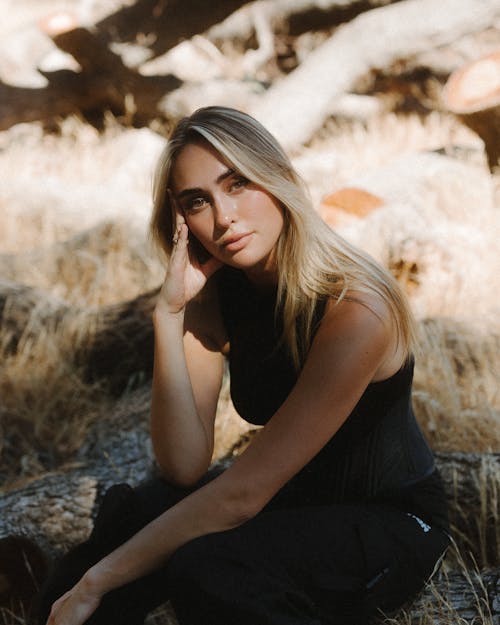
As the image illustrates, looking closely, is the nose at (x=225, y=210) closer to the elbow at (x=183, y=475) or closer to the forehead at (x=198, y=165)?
the forehead at (x=198, y=165)

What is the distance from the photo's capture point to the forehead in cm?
203

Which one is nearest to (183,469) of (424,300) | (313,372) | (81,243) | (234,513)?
(234,513)

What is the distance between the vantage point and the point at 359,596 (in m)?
1.85

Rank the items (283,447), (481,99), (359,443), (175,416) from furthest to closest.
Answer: (481,99)
(175,416)
(359,443)
(283,447)

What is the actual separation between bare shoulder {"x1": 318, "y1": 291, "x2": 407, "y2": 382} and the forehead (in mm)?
447

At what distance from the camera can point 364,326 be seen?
6.06ft

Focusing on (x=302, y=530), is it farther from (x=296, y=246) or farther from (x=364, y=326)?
(x=296, y=246)

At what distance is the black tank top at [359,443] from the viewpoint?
6.59 feet

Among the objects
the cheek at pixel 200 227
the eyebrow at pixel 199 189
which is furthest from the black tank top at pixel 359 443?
the eyebrow at pixel 199 189

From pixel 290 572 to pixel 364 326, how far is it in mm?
581

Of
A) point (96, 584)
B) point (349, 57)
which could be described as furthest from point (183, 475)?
point (349, 57)

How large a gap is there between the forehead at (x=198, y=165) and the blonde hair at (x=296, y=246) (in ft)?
0.06

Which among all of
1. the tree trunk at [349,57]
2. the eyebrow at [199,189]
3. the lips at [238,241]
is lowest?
the lips at [238,241]

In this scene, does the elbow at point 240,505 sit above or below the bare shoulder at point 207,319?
below
